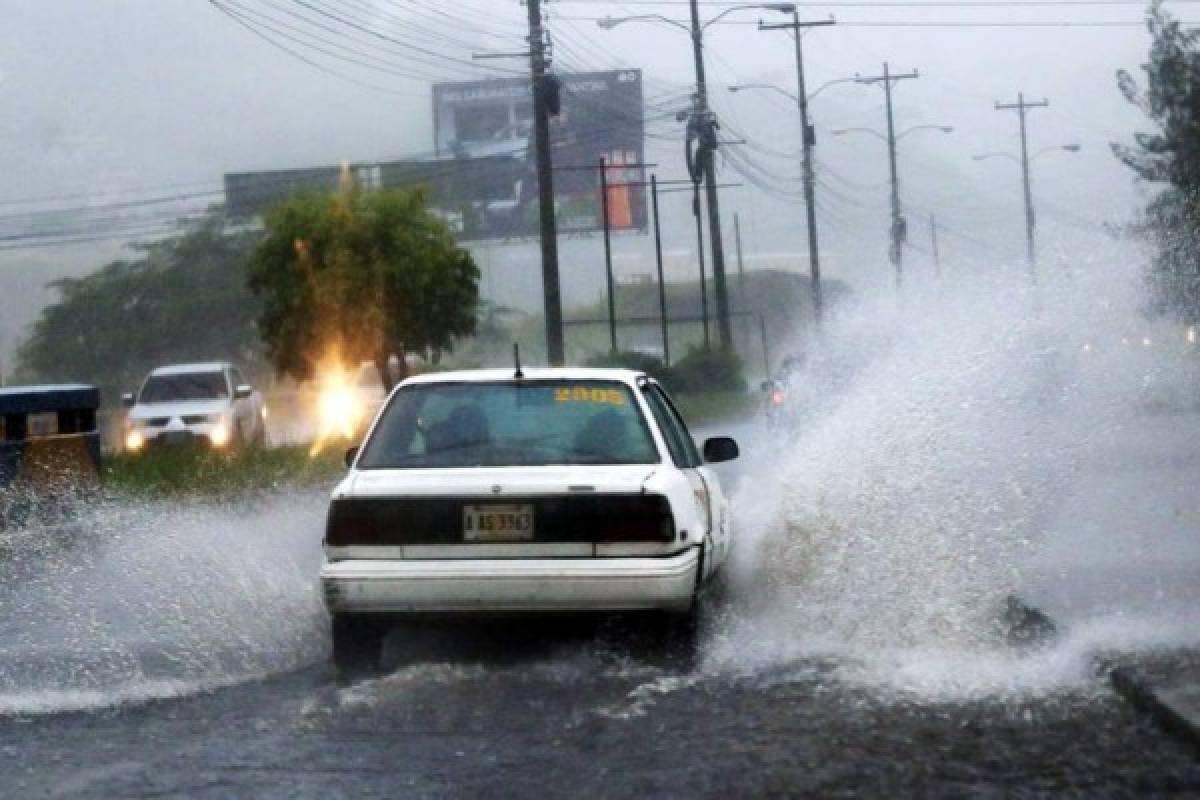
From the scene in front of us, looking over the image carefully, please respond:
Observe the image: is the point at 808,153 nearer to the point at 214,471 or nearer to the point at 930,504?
the point at 214,471

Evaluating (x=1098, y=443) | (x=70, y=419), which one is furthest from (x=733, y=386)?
(x=70, y=419)

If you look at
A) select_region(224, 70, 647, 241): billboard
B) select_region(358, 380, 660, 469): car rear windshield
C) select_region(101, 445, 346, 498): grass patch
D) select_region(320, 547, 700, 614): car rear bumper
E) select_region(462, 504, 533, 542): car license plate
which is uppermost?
select_region(224, 70, 647, 241): billboard

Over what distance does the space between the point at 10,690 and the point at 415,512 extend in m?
2.04

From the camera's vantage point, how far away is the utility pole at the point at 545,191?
32275mm

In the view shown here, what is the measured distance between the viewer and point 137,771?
6953 millimetres

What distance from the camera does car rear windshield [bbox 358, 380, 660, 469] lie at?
30.1 ft

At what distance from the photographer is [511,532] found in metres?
8.67

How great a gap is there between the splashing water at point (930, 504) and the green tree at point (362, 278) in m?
21.7

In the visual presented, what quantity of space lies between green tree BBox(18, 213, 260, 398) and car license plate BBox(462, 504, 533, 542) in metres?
75.0

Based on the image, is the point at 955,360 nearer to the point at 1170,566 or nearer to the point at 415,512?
the point at 1170,566

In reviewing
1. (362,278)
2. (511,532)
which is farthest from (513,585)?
(362,278)

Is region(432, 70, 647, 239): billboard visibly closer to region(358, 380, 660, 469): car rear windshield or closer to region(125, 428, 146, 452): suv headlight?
region(125, 428, 146, 452): suv headlight

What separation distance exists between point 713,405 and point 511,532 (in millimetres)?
41518

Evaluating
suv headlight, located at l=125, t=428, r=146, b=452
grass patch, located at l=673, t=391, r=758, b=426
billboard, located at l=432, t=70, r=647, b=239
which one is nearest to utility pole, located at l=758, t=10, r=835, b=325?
grass patch, located at l=673, t=391, r=758, b=426
